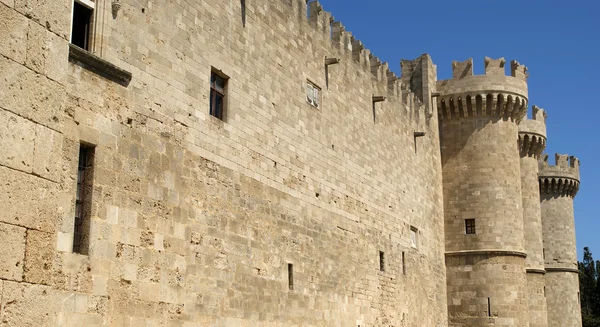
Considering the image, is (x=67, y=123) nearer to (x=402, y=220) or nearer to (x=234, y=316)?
(x=234, y=316)

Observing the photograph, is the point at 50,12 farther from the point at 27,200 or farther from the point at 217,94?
the point at 217,94

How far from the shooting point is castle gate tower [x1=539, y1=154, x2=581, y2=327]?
29500 millimetres

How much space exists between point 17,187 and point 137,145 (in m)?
5.51

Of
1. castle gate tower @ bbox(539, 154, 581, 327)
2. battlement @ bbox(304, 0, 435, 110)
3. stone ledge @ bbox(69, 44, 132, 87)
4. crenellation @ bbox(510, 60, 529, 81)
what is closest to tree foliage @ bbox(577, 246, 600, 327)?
castle gate tower @ bbox(539, 154, 581, 327)

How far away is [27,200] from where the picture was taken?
3.56 meters

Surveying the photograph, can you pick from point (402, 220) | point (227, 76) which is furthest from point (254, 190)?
point (402, 220)

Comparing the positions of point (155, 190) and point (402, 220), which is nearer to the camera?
point (155, 190)

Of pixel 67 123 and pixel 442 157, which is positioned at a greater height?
pixel 442 157

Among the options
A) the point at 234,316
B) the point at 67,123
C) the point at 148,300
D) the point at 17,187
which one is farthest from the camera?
the point at 234,316

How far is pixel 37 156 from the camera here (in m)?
3.66

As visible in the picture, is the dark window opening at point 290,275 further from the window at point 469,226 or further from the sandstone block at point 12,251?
the window at point 469,226

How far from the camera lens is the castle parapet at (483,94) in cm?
2184

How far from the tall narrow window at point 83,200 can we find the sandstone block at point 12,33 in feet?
15.1

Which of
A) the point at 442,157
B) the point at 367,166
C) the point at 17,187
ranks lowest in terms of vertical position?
the point at 17,187
